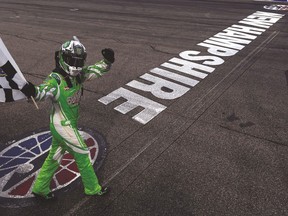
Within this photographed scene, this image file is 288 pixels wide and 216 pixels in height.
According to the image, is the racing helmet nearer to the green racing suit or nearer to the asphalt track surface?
the green racing suit

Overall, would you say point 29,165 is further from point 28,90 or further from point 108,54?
point 108,54

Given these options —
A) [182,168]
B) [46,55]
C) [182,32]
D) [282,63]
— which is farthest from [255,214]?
[182,32]

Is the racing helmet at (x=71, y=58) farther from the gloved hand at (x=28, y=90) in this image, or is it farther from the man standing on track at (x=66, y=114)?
the gloved hand at (x=28, y=90)

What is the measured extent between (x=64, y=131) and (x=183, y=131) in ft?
9.42

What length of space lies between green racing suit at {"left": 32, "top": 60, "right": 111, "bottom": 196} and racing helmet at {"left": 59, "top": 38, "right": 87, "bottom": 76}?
0.37 feet

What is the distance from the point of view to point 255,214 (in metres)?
4.34

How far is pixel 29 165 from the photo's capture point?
5355 millimetres

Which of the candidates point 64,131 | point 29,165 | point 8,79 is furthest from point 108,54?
point 29,165

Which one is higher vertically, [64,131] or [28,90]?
[28,90]

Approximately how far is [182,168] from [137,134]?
1381 mm

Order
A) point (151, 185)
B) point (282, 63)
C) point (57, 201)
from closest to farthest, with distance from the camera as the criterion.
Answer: point (57, 201) < point (151, 185) < point (282, 63)

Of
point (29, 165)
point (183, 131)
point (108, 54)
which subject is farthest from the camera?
point (183, 131)

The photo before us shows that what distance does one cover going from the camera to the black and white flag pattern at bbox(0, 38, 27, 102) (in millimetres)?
3812

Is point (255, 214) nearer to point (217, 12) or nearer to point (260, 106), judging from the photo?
point (260, 106)
